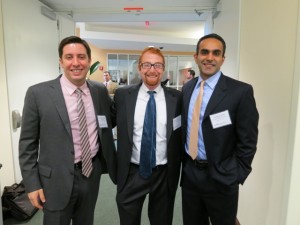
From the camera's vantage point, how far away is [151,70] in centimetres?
163

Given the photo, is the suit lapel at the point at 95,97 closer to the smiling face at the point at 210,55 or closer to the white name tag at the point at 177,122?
the white name tag at the point at 177,122

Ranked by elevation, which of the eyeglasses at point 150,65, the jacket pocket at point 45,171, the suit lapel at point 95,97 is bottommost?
the jacket pocket at point 45,171

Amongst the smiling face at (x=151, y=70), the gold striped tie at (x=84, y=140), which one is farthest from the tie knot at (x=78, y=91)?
the smiling face at (x=151, y=70)

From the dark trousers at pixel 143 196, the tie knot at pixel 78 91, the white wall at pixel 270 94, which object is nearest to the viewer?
the white wall at pixel 270 94

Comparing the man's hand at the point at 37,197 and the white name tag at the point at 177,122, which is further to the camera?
the white name tag at the point at 177,122

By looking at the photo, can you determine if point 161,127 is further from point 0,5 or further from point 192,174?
point 0,5

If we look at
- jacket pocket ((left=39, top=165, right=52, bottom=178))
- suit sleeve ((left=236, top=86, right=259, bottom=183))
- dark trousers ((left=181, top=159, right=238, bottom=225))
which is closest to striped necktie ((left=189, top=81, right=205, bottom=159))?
dark trousers ((left=181, top=159, right=238, bottom=225))

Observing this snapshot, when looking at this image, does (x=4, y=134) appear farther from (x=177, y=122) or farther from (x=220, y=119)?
(x=220, y=119)

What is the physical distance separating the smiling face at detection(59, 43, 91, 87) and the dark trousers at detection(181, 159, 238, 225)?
0.97 m

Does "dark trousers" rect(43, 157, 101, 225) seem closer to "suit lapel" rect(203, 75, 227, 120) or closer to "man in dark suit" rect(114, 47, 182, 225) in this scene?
"man in dark suit" rect(114, 47, 182, 225)

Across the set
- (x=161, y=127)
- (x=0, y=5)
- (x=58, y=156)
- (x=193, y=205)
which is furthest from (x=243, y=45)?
(x=0, y=5)

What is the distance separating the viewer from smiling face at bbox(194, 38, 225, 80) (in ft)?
5.13

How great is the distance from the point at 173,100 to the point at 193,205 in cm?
77

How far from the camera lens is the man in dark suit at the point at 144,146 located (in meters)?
1.64
